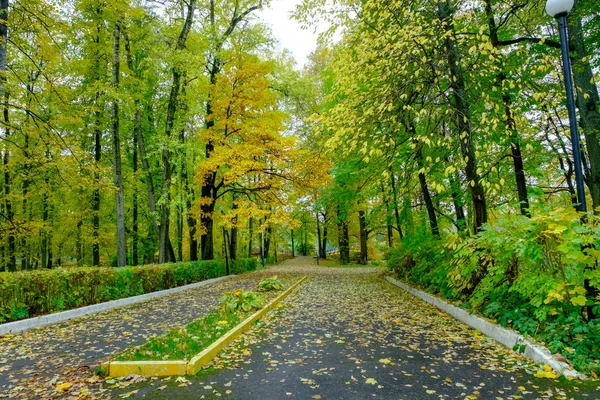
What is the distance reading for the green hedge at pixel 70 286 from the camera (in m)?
7.48

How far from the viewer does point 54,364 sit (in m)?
5.02

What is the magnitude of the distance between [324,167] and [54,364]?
13.6m

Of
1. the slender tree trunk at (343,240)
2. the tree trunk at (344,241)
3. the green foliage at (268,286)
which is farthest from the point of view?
the tree trunk at (344,241)

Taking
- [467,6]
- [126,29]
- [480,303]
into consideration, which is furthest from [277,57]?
[480,303]

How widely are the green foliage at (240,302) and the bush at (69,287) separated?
3.77m

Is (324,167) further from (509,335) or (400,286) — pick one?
(509,335)

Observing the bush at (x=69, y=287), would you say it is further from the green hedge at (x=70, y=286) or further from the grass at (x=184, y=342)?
the grass at (x=184, y=342)

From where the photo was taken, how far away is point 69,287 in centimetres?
892

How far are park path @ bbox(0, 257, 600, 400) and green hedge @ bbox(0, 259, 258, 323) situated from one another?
2.93 feet

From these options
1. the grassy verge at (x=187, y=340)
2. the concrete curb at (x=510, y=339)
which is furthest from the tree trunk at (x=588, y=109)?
the grassy verge at (x=187, y=340)

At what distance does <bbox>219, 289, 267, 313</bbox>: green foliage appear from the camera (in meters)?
8.15

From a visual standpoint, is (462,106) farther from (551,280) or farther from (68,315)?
(68,315)

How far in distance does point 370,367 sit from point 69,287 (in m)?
7.81

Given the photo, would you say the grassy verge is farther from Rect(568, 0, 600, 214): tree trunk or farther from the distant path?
Rect(568, 0, 600, 214): tree trunk
